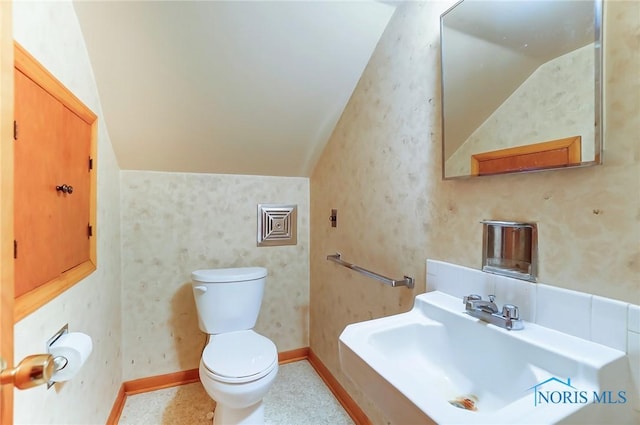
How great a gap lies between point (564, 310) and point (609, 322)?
9 cm

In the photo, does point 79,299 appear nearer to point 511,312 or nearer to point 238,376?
point 238,376

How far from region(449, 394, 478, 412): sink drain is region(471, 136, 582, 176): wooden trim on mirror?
0.66 m

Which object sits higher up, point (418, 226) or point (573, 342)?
point (418, 226)

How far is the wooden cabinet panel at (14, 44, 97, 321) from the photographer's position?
2.61 feet

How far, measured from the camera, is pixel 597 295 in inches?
27.7

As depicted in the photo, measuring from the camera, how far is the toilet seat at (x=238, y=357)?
1.36 meters

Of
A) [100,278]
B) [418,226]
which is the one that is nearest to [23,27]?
[100,278]

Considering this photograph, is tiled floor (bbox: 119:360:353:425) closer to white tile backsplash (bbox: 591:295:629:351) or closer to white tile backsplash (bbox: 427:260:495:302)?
white tile backsplash (bbox: 427:260:495:302)

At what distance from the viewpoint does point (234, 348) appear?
5.20ft

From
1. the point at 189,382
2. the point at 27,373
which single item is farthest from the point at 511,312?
the point at 189,382

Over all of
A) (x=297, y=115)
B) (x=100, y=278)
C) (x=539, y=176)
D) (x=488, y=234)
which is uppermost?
(x=297, y=115)

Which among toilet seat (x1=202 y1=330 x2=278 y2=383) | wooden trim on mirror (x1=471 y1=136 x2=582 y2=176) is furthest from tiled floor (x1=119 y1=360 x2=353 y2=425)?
wooden trim on mirror (x1=471 y1=136 x2=582 y2=176)

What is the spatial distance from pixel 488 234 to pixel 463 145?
A: 12.4 inches

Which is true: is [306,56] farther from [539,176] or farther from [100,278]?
[100,278]
